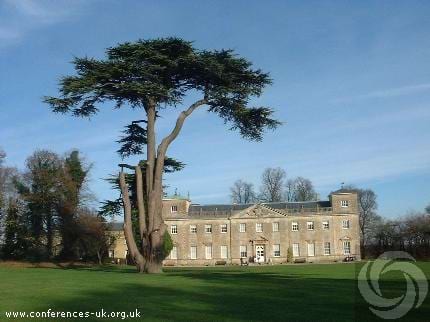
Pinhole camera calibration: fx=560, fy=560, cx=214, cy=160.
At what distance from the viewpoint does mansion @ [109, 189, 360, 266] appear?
6438 centimetres

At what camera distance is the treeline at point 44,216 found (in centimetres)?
4631

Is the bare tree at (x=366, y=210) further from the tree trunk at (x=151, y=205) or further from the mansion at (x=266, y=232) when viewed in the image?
the tree trunk at (x=151, y=205)

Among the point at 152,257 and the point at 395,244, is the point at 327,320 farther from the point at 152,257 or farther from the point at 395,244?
the point at 395,244

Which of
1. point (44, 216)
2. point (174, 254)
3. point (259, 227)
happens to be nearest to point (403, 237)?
point (259, 227)

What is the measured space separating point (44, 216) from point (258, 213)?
27.4 meters

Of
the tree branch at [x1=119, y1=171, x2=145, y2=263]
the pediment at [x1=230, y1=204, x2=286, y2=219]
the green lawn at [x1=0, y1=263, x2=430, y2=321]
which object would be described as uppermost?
the pediment at [x1=230, y1=204, x2=286, y2=219]

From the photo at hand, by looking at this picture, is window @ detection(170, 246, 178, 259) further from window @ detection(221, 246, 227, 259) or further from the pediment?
the pediment

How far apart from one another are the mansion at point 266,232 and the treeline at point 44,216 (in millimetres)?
16912

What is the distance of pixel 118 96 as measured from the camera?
26.1m

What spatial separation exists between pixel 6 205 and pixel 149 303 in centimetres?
3937

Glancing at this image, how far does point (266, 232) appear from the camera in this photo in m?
65.9

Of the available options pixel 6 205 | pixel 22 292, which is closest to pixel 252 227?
pixel 6 205

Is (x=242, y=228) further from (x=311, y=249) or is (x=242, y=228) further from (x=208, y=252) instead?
(x=311, y=249)

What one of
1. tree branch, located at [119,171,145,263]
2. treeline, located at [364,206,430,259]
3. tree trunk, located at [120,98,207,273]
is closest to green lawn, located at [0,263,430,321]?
tree trunk, located at [120,98,207,273]
